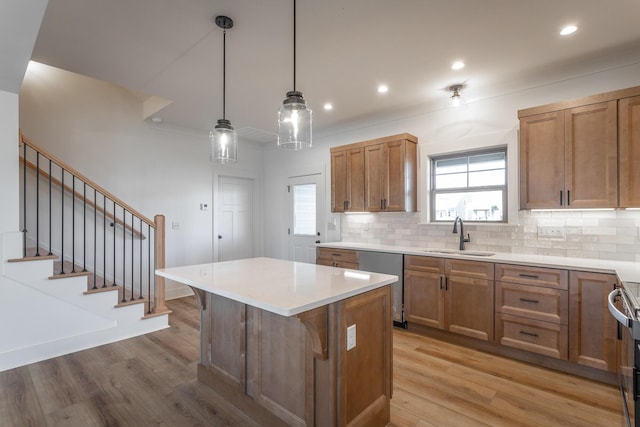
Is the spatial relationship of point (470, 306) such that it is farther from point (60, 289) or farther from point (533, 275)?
point (60, 289)

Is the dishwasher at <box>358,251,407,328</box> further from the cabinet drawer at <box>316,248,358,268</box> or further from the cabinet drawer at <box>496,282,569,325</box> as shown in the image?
the cabinet drawer at <box>496,282,569,325</box>

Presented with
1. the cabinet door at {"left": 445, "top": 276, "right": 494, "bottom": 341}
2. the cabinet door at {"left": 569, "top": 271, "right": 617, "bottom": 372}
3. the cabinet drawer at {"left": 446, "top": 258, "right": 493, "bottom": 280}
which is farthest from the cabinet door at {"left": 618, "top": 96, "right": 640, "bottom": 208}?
the cabinet door at {"left": 445, "top": 276, "right": 494, "bottom": 341}

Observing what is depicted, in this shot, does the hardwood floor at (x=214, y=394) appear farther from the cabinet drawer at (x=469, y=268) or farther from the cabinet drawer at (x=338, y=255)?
the cabinet drawer at (x=338, y=255)

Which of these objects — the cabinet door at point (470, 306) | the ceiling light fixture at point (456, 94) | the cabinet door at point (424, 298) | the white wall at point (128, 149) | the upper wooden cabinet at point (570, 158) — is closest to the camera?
the upper wooden cabinet at point (570, 158)

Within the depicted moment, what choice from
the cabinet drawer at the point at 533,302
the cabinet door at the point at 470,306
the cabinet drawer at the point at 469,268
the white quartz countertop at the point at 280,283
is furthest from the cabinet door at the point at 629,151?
the white quartz countertop at the point at 280,283

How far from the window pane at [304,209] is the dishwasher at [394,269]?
1744mm

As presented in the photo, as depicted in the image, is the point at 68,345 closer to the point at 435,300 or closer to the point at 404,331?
the point at 404,331

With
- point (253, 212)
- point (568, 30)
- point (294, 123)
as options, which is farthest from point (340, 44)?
point (253, 212)

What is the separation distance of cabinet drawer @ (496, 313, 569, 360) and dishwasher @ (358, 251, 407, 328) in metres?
0.99

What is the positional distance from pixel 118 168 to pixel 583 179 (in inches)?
212

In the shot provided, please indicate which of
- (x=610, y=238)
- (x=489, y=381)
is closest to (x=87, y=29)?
(x=489, y=381)

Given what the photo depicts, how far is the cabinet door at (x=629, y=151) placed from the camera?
2.49 metres

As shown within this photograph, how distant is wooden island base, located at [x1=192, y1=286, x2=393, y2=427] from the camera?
160 cm

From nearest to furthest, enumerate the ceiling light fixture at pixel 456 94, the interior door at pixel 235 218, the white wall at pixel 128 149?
1. the ceiling light fixture at pixel 456 94
2. the white wall at pixel 128 149
3. the interior door at pixel 235 218
